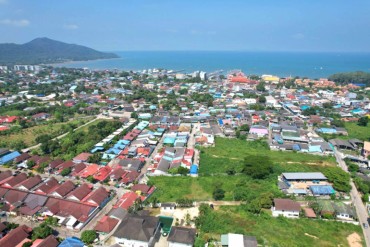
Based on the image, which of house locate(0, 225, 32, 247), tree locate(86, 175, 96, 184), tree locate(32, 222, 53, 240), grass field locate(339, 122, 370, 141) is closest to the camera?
house locate(0, 225, 32, 247)

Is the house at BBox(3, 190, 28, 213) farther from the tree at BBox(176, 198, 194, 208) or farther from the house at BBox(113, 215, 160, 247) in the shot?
the tree at BBox(176, 198, 194, 208)

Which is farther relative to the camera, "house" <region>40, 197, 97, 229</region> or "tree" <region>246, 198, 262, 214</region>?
"tree" <region>246, 198, 262, 214</region>

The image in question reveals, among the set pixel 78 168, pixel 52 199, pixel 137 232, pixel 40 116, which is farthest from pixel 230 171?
pixel 40 116

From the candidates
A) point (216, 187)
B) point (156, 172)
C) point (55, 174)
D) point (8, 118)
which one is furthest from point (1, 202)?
point (8, 118)

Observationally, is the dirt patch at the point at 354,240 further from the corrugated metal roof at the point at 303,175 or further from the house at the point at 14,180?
the house at the point at 14,180

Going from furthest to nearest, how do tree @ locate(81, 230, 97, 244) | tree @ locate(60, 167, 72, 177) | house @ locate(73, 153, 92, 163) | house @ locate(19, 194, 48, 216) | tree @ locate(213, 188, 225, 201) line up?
house @ locate(73, 153, 92, 163) < tree @ locate(60, 167, 72, 177) < tree @ locate(213, 188, 225, 201) < house @ locate(19, 194, 48, 216) < tree @ locate(81, 230, 97, 244)

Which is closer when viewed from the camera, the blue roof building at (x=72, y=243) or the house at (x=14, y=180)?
the blue roof building at (x=72, y=243)

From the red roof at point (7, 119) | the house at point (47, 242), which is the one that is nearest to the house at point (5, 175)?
the house at point (47, 242)

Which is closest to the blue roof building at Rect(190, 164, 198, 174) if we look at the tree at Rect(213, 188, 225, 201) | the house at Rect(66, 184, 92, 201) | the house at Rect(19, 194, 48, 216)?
the tree at Rect(213, 188, 225, 201)
